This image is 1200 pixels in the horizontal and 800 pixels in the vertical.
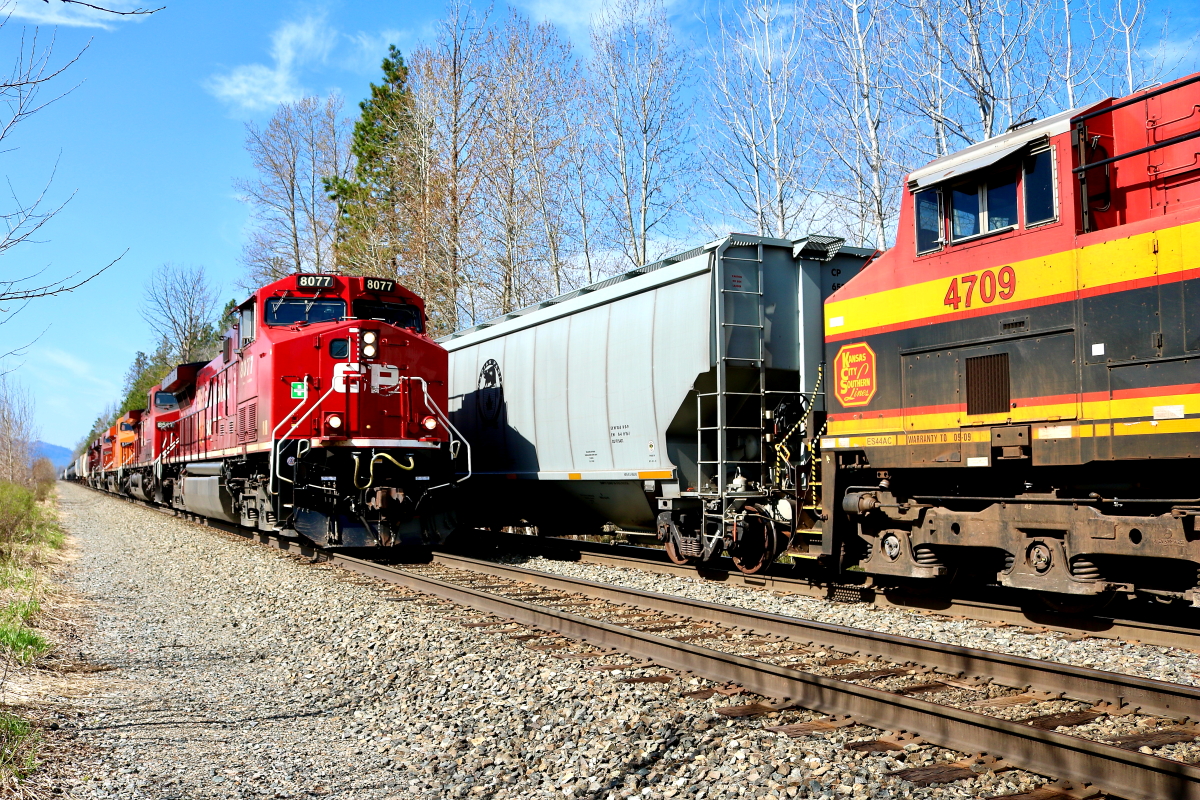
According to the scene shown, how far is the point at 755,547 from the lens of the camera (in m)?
10.4

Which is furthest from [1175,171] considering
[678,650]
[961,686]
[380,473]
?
[380,473]

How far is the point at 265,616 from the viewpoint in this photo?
8758 mm

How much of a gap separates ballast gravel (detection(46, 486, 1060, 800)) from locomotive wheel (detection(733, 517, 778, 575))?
3.44 metres

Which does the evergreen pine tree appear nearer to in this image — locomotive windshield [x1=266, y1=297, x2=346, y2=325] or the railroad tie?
locomotive windshield [x1=266, y1=297, x2=346, y2=325]

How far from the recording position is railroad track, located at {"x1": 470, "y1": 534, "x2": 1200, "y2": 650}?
6707mm

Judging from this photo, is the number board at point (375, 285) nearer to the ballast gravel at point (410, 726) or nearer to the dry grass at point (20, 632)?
the dry grass at point (20, 632)

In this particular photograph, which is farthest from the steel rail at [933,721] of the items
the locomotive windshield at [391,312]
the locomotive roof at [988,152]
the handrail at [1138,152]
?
the locomotive windshield at [391,312]

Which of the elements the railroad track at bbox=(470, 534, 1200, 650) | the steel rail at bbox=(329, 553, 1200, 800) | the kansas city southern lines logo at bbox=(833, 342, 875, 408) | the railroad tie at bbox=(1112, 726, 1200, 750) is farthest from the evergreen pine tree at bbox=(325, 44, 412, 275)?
the railroad tie at bbox=(1112, 726, 1200, 750)

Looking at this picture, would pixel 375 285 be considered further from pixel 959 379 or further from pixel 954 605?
pixel 954 605

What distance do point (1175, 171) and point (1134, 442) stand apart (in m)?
2.25

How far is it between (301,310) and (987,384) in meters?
10.0

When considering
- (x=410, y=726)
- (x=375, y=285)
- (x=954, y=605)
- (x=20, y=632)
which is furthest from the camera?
(x=375, y=285)

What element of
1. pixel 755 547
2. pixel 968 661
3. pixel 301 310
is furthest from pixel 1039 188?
pixel 301 310

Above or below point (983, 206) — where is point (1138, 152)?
above
